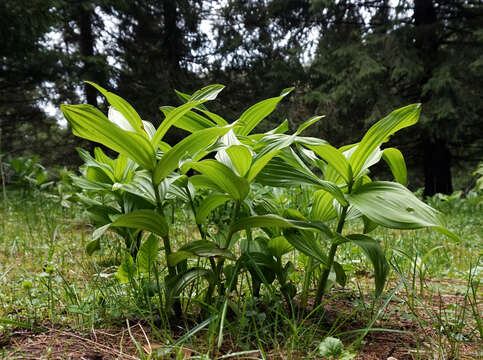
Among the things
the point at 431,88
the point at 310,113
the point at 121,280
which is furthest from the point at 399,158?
the point at 310,113

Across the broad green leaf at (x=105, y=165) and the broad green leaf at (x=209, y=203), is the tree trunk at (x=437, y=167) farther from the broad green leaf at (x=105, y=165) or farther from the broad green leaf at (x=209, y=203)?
the broad green leaf at (x=209, y=203)

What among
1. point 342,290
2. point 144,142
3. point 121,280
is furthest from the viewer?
point 342,290

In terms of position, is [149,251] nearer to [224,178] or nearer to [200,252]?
[200,252]

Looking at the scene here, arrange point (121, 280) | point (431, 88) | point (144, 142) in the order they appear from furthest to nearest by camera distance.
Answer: point (431, 88) < point (121, 280) < point (144, 142)

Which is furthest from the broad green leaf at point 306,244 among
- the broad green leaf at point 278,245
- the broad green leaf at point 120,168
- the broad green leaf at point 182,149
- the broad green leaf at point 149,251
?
the broad green leaf at point 120,168

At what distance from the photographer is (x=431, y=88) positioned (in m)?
6.11

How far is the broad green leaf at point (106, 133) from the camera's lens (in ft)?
2.57

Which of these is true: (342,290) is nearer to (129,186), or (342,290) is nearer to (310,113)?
(129,186)

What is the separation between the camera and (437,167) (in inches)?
276

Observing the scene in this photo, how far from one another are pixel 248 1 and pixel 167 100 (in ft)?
13.6

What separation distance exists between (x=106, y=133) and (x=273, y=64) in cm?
860

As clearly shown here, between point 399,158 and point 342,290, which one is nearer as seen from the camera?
point 399,158

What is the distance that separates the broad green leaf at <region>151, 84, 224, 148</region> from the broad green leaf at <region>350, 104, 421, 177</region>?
450 mm

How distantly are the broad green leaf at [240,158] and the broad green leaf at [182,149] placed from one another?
59mm
